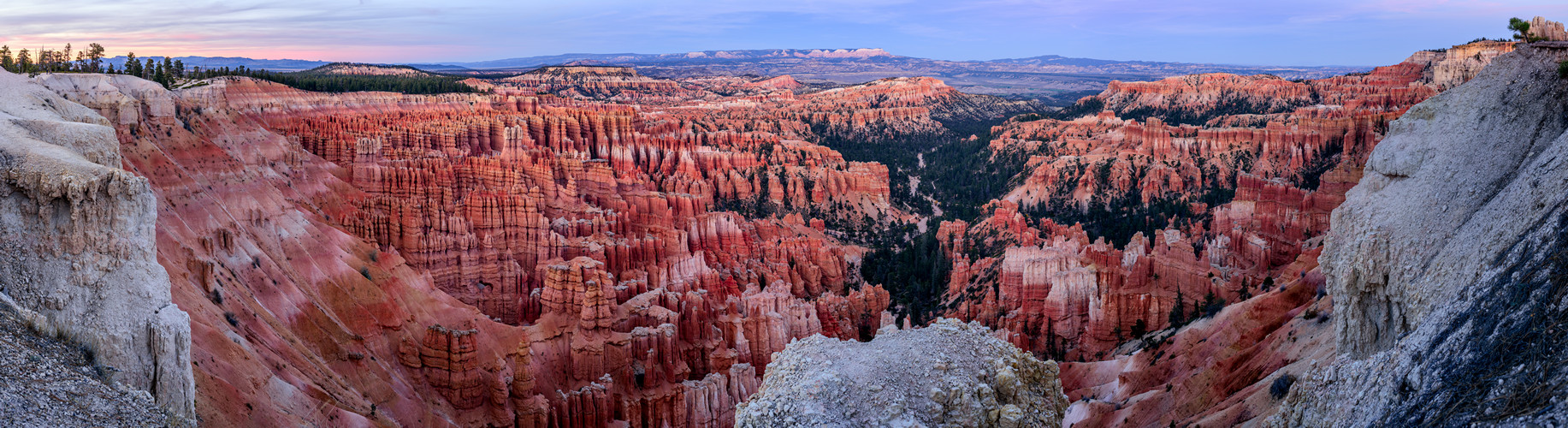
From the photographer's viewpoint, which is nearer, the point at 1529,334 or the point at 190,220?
the point at 1529,334

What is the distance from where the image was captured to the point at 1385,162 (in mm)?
14680

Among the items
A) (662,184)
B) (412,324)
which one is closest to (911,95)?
(662,184)

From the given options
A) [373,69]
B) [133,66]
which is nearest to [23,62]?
[133,66]

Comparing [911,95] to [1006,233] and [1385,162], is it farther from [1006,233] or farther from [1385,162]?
[1385,162]

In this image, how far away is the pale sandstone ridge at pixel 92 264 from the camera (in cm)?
1136

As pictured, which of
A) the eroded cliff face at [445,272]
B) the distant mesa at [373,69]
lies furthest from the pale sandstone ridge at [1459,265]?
the distant mesa at [373,69]

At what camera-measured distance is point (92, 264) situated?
38.6 feet

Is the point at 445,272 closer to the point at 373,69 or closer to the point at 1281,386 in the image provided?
the point at 1281,386

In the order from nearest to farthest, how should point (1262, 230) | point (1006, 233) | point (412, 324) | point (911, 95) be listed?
point (412, 324) < point (1262, 230) < point (1006, 233) < point (911, 95)

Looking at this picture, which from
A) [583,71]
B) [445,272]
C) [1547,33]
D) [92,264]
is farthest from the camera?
[583,71]

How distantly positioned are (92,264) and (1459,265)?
1749 centimetres

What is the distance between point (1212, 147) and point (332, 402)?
229 feet

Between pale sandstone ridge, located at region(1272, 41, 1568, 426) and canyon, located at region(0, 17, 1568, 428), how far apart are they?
5cm

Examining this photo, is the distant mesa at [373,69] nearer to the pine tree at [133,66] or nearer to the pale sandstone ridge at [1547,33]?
the pine tree at [133,66]
